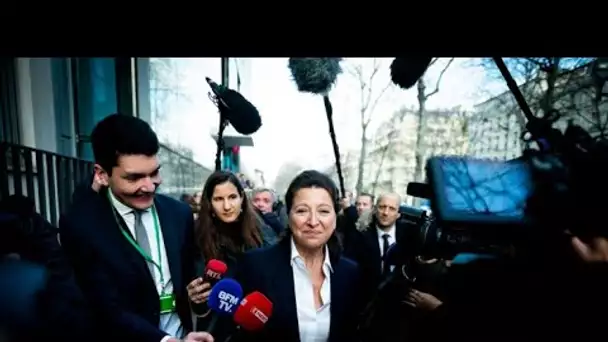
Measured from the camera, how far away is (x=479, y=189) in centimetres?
118

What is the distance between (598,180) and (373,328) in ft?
2.56

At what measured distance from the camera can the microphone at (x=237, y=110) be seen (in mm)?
2078

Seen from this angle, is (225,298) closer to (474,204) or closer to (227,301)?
(227,301)

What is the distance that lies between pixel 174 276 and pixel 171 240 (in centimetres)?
12

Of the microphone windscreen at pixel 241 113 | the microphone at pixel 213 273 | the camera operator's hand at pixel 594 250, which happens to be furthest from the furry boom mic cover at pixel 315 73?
the camera operator's hand at pixel 594 250

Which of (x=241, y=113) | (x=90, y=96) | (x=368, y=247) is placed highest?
(x=90, y=96)

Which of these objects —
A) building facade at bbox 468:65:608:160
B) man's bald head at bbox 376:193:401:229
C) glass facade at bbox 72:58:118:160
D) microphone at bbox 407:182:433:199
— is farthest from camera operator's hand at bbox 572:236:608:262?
glass facade at bbox 72:58:118:160

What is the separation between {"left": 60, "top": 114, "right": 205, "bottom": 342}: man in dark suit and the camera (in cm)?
113

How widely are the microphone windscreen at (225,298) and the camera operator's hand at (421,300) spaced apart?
56cm

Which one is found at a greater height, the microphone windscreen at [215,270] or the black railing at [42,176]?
the black railing at [42,176]

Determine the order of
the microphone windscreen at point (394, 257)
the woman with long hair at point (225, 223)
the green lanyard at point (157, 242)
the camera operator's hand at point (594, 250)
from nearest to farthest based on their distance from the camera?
the camera operator's hand at point (594, 250) → the green lanyard at point (157, 242) → the microphone windscreen at point (394, 257) → the woman with long hair at point (225, 223)

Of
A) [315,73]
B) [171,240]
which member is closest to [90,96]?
[315,73]

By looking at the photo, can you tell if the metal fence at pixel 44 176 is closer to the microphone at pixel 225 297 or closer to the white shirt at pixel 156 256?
the white shirt at pixel 156 256

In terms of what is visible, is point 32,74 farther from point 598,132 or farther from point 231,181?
point 598,132
